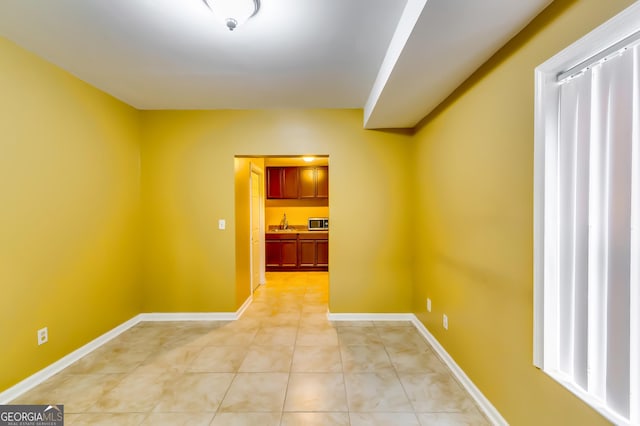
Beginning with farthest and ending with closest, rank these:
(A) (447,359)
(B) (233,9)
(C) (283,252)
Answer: (C) (283,252)
(A) (447,359)
(B) (233,9)

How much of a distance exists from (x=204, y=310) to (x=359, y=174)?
8.36 feet

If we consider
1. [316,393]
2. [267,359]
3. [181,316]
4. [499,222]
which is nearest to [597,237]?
[499,222]

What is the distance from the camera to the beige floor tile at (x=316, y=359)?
2361mm

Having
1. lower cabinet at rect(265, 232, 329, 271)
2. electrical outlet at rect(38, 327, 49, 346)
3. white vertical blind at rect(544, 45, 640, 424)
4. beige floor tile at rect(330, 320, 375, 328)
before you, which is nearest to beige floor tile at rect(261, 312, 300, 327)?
beige floor tile at rect(330, 320, 375, 328)

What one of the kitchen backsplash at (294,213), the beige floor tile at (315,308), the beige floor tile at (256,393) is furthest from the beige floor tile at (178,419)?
the kitchen backsplash at (294,213)

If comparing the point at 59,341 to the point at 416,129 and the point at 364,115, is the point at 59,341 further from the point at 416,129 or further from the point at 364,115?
the point at 416,129

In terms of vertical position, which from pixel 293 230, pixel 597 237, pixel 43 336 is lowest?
pixel 43 336

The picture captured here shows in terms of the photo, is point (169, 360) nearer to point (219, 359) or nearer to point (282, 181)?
point (219, 359)

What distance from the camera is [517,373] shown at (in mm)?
1572

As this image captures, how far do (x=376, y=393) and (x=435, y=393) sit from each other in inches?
17.2

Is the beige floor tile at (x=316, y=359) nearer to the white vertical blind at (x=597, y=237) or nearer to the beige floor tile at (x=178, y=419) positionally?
the beige floor tile at (x=178, y=419)

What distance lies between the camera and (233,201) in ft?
11.3

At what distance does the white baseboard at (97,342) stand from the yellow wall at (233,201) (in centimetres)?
10

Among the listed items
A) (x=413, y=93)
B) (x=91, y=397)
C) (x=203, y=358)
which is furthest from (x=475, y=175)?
(x=91, y=397)
